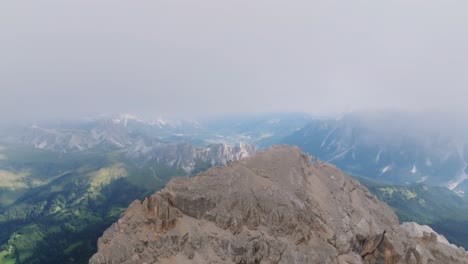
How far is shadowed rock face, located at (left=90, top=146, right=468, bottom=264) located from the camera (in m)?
61.4

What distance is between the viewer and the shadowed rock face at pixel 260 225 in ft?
202

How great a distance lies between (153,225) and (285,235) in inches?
1057

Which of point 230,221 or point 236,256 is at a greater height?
point 230,221

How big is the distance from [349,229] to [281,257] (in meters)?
20.8

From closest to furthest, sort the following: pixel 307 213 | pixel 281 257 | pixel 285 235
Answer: pixel 281 257 → pixel 285 235 → pixel 307 213

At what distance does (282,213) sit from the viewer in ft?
232

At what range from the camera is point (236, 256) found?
62.9m

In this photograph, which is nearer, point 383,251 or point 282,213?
point 282,213

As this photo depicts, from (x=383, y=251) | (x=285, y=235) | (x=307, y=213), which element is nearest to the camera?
(x=285, y=235)

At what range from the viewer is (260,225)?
68.7m

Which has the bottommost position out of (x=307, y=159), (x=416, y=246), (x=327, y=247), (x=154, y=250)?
(x=416, y=246)

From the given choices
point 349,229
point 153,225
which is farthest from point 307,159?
point 153,225

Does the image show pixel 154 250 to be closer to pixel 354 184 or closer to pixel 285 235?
pixel 285 235

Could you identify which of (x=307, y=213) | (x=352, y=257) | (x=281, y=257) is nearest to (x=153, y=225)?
(x=281, y=257)
